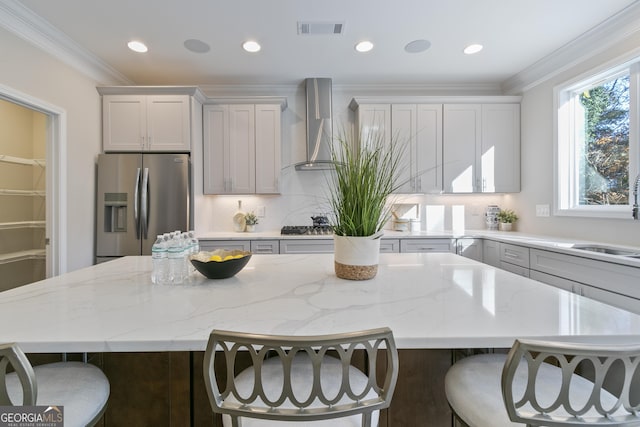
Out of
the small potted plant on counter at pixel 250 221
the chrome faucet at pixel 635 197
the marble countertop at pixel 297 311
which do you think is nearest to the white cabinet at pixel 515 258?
the chrome faucet at pixel 635 197

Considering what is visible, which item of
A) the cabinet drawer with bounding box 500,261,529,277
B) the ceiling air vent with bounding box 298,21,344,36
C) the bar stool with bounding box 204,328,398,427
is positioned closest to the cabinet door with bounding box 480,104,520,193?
the cabinet drawer with bounding box 500,261,529,277

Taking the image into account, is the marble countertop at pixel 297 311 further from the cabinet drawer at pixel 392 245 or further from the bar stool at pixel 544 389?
the cabinet drawer at pixel 392 245

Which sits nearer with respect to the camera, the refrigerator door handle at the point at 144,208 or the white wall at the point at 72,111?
the white wall at the point at 72,111

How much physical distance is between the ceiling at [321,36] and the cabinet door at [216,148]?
1.46 feet

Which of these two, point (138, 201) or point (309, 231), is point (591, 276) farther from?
point (138, 201)

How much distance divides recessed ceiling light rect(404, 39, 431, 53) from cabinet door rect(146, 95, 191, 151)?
7.64 ft

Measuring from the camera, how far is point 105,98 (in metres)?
2.97

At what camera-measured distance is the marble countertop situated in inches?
28.7

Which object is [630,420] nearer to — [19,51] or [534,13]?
[534,13]

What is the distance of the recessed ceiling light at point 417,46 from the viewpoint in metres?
2.60

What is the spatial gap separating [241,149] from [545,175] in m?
3.40

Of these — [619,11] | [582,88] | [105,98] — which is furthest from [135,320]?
[582,88]

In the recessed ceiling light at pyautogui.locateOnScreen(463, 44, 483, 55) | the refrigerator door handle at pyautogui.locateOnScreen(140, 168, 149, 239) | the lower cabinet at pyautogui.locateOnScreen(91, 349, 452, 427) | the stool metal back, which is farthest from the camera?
the refrigerator door handle at pyautogui.locateOnScreen(140, 168, 149, 239)

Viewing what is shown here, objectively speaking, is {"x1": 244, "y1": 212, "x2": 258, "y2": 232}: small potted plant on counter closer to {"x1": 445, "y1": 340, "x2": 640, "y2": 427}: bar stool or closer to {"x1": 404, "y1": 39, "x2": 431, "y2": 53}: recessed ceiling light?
{"x1": 404, "y1": 39, "x2": 431, "y2": 53}: recessed ceiling light
